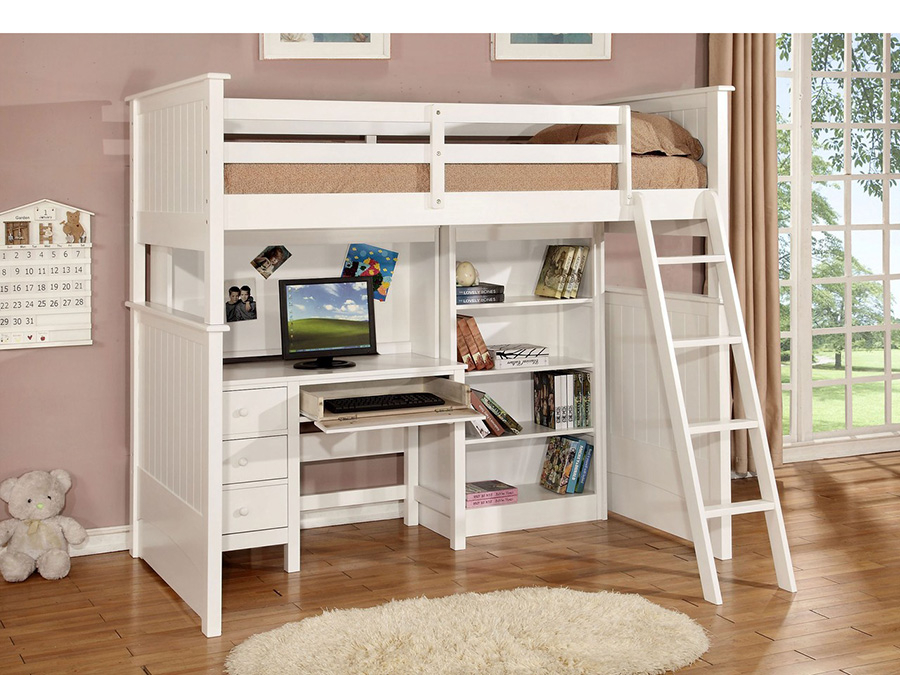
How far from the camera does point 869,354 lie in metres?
5.13

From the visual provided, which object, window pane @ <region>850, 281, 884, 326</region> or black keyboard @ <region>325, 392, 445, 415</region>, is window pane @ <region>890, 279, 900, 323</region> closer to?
window pane @ <region>850, 281, 884, 326</region>

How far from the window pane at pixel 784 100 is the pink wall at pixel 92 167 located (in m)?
1.88

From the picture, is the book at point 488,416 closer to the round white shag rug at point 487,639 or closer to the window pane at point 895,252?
the round white shag rug at point 487,639

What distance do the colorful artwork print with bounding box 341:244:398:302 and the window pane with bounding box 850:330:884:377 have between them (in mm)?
2565

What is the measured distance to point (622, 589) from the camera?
127 inches

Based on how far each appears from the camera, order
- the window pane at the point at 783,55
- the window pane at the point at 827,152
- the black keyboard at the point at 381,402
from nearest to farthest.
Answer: the black keyboard at the point at 381,402 < the window pane at the point at 783,55 < the window pane at the point at 827,152

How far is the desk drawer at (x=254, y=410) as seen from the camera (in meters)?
3.26

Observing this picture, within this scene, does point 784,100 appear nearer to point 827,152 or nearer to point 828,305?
point 827,152

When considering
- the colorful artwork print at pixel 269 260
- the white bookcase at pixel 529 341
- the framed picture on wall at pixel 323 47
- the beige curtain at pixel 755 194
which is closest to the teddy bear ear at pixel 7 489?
the colorful artwork print at pixel 269 260

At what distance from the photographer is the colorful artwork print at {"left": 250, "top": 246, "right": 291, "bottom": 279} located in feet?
12.4

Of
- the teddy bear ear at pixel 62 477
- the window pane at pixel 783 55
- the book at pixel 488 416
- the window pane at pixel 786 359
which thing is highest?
the window pane at pixel 783 55

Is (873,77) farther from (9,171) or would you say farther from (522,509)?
(9,171)

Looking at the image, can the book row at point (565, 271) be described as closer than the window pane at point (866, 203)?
Yes

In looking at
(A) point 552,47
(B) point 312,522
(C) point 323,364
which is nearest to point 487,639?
(C) point 323,364
